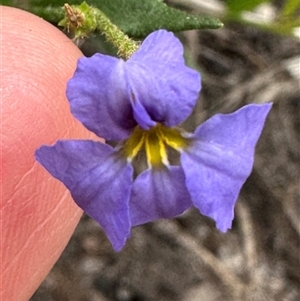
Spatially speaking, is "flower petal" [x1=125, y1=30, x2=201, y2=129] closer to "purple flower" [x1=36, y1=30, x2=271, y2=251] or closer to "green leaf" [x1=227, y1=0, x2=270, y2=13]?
"purple flower" [x1=36, y1=30, x2=271, y2=251]

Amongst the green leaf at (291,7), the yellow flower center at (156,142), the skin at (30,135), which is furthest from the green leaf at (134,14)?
the yellow flower center at (156,142)

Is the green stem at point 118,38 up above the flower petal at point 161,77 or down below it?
below

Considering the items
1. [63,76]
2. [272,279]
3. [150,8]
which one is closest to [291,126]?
[272,279]

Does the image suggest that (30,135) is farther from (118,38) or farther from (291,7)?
(291,7)

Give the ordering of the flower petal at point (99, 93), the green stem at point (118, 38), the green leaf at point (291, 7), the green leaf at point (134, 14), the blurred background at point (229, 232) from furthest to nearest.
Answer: the blurred background at point (229, 232), the green leaf at point (291, 7), the green leaf at point (134, 14), the green stem at point (118, 38), the flower petal at point (99, 93)

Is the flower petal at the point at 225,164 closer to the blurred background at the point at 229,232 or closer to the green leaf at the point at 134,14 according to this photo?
the green leaf at the point at 134,14

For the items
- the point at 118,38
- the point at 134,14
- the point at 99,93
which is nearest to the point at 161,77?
the point at 99,93
